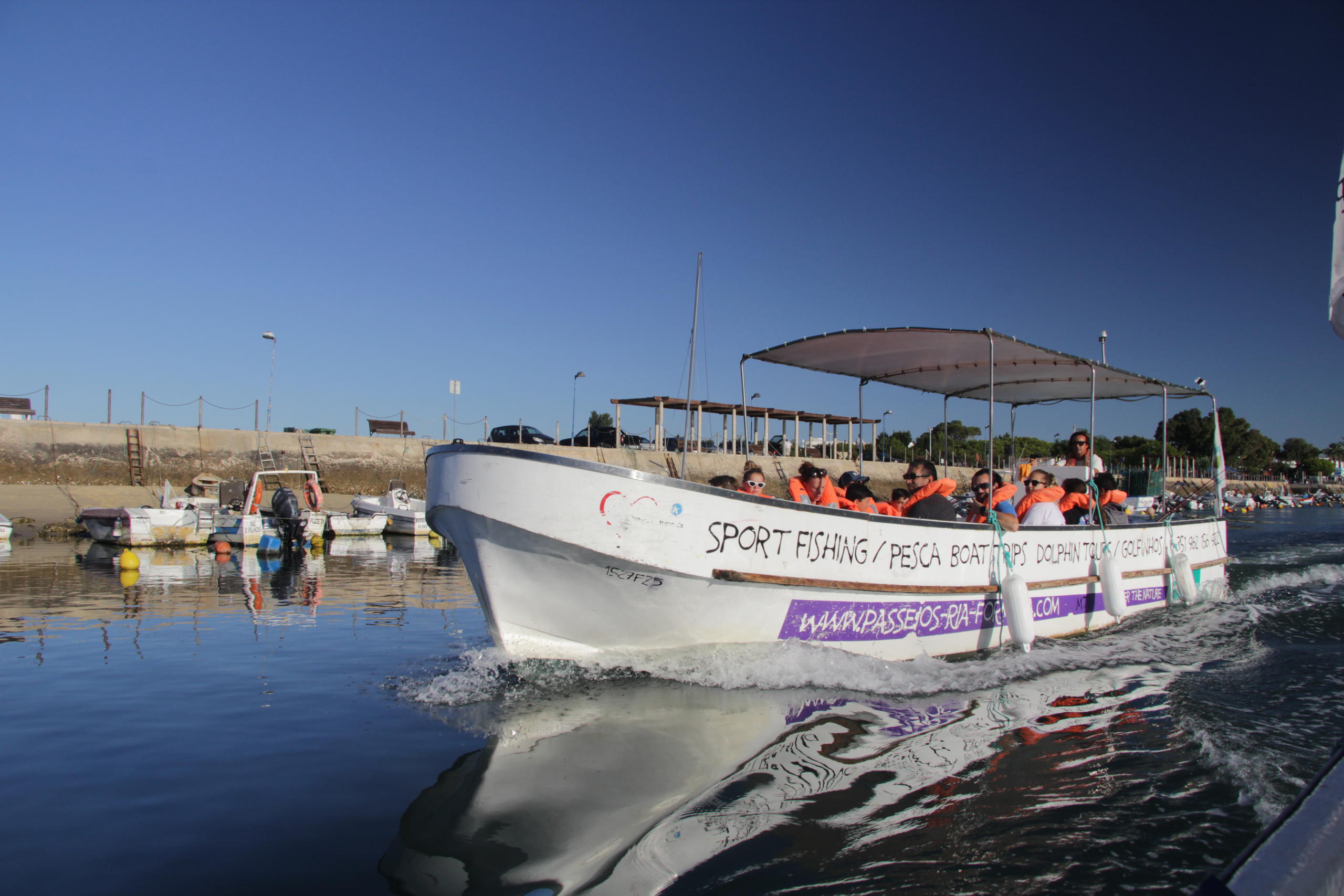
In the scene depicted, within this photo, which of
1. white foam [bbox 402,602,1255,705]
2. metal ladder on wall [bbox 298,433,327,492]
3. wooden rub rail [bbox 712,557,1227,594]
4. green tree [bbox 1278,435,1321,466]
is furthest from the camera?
green tree [bbox 1278,435,1321,466]

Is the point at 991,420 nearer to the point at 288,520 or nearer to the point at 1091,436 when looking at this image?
the point at 1091,436

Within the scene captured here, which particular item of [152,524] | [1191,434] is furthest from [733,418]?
[1191,434]

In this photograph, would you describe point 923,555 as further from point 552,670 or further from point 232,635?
point 232,635

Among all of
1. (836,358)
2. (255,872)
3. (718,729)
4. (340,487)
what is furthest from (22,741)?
(340,487)

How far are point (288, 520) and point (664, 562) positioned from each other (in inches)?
596

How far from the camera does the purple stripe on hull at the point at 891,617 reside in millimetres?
5625

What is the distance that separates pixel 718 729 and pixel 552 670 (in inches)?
56.4

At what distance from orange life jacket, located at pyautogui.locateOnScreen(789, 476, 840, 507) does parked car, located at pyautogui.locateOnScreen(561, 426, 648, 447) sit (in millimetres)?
24543

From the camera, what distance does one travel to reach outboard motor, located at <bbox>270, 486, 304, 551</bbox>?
17312 mm

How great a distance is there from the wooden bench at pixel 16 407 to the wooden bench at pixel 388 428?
10.2 metres

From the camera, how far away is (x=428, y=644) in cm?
712

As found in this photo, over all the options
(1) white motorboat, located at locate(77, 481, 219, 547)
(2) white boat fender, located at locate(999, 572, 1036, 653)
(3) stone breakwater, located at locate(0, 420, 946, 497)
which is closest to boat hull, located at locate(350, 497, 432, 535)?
(3) stone breakwater, located at locate(0, 420, 946, 497)

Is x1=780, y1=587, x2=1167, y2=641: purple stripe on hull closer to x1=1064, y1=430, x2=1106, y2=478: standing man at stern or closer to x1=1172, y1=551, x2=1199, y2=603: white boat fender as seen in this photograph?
x1=1064, y1=430, x2=1106, y2=478: standing man at stern

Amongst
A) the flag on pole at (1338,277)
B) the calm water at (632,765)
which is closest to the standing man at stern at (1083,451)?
the calm water at (632,765)
